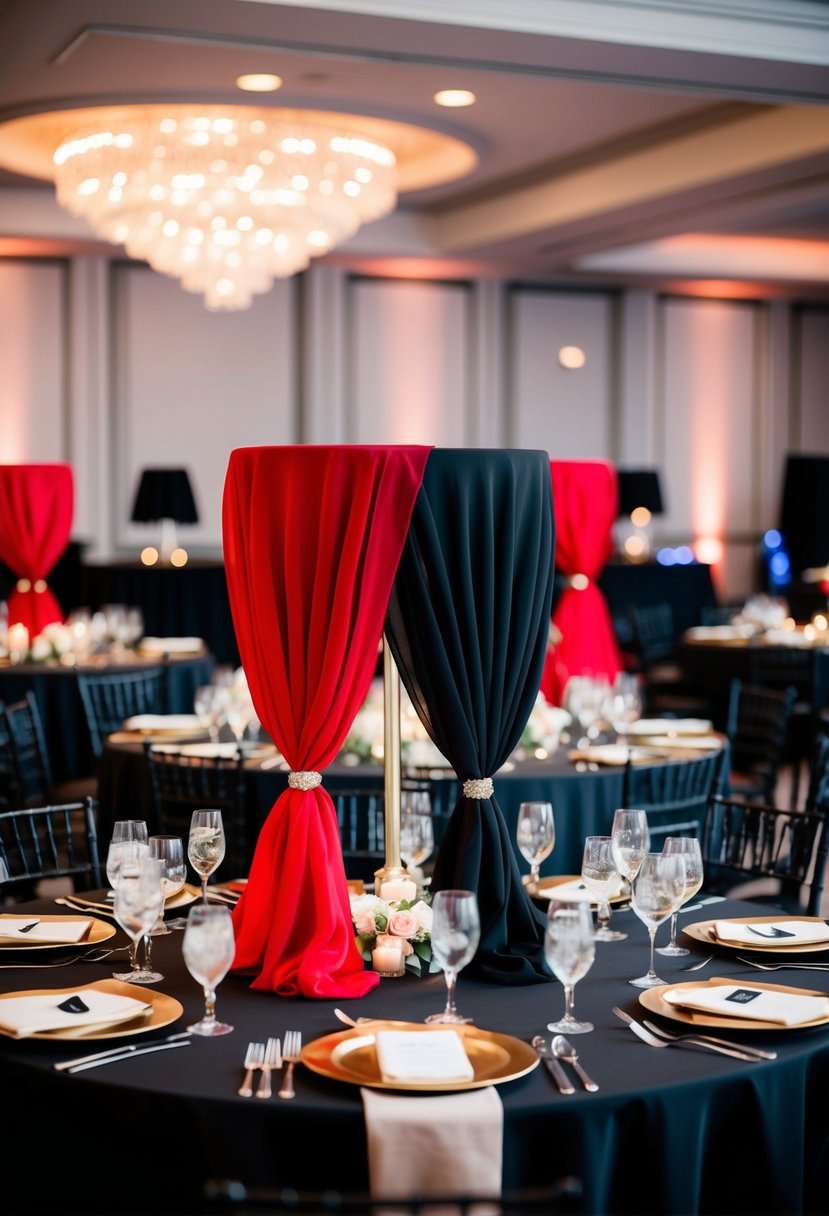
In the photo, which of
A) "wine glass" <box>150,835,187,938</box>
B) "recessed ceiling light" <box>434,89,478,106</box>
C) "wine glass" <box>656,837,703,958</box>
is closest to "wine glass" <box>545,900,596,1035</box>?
"wine glass" <box>656,837,703,958</box>

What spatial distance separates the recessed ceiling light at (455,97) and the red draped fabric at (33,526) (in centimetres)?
288

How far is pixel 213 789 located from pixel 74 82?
471 centimetres

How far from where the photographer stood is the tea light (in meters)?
2.64

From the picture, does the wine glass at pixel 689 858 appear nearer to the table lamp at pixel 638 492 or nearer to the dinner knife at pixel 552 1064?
the dinner knife at pixel 552 1064

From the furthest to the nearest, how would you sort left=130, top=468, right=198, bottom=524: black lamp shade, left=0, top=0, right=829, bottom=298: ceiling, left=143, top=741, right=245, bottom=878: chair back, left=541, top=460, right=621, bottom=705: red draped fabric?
left=130, top=468, right=198, bottom=524: black lamp shade, left=541, top=460, right=621, bottom=705: red draped fabric, left=0, top=0, right=829, bottom=298: ceiling, left=143, top=741, right=245, bottom=878: chair back

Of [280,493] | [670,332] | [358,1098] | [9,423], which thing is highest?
[670,332]

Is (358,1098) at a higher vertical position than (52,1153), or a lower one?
higher

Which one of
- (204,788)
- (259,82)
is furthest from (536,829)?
(259,82)

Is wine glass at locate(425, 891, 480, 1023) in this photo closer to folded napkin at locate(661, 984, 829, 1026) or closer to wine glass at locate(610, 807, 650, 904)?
folded napkin at locate(661, 984, 829, 1026)

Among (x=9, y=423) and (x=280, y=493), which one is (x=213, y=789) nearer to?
(x=280, y=493)

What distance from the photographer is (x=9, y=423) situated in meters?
11.7

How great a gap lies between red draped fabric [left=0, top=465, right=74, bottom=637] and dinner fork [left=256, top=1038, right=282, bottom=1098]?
18.6 feet

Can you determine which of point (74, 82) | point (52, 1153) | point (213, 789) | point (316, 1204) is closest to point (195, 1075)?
point (52, 1153)

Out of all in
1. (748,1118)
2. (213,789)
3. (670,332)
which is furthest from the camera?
(670,332)
